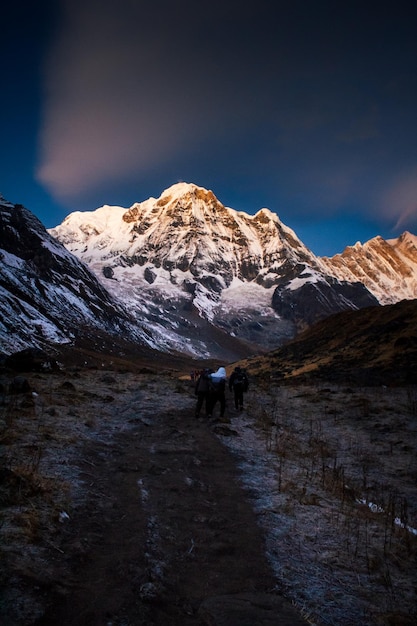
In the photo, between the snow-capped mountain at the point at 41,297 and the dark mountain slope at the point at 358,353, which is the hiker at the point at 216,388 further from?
the snow-capped mountain at the point at 41,297

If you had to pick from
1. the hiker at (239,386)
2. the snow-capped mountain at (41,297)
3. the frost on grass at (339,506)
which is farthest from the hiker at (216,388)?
the snow-capped mountain at (41,297)

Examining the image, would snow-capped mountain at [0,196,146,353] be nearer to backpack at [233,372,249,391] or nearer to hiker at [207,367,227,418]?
backpack at [233,372,249,391]

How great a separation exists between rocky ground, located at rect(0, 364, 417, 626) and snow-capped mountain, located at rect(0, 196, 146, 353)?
88131 millimetres

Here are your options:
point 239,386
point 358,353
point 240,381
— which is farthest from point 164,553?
point 358,353

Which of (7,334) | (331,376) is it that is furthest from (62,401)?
(7,334)

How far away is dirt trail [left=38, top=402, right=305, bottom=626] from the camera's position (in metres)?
4.54

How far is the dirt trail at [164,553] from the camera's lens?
4535 millimetres

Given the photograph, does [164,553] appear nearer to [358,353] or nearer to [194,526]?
[194,526]

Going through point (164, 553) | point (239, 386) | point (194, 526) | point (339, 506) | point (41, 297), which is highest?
point (41, 297)

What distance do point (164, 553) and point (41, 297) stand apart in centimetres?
15352

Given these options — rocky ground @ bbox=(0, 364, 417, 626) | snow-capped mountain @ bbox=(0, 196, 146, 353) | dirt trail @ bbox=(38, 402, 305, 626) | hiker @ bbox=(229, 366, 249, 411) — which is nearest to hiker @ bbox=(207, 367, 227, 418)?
rocky ground @ bbox=(0, 364, 417, 626)

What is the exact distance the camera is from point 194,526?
6.98m

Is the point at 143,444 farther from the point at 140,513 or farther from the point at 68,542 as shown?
the point at 68,542

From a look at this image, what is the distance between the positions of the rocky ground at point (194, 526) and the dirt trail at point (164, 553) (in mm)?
23
